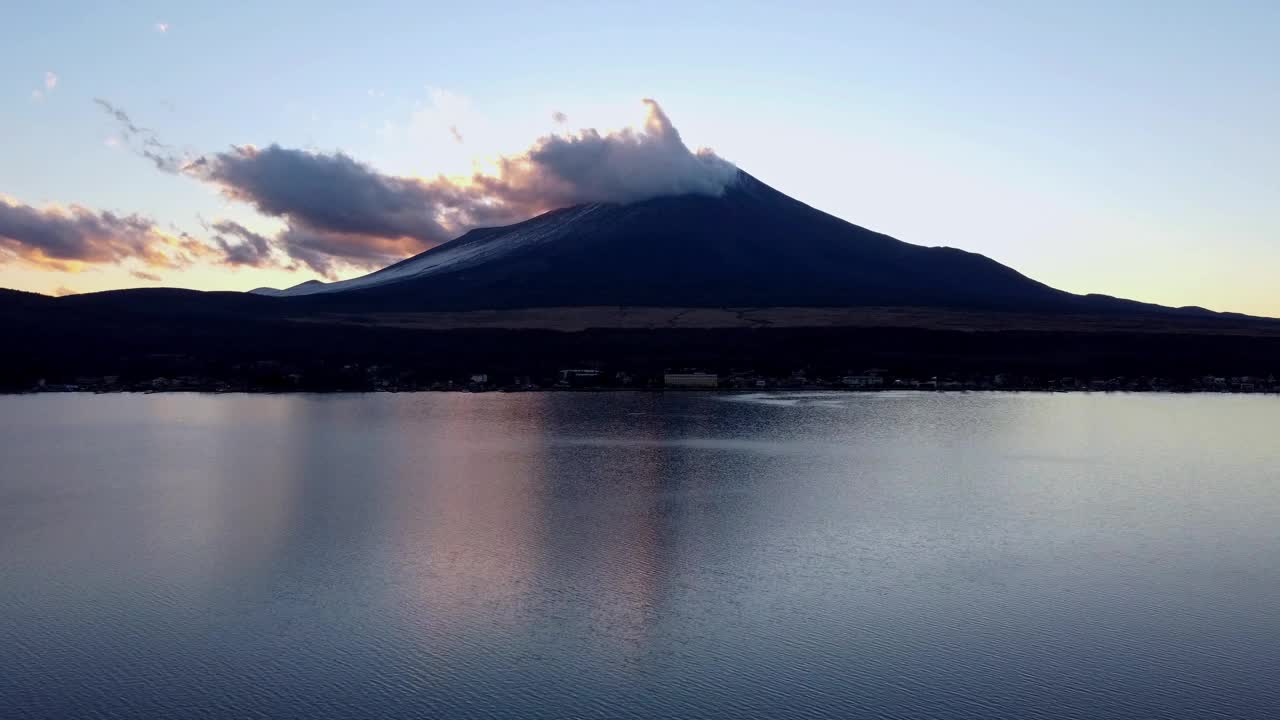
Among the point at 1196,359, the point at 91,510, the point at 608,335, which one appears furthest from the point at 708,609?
the point at 1196,359

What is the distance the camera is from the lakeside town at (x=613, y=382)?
8119 cm

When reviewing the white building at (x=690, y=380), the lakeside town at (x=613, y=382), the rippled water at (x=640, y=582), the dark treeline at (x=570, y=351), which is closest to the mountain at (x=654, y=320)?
the dark treeline at (x=570, y=351)

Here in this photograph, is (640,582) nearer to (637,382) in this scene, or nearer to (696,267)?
(637,382)

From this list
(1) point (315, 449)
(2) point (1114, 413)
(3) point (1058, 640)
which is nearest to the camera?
(3) point (1058, 640)

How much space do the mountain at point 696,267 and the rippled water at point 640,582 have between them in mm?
77506

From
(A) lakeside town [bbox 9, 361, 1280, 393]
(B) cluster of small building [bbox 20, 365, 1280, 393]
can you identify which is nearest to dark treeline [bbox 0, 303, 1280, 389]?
(A) lakeside town [bbox 9, 361, 1280, 393]

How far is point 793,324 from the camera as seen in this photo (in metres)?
100

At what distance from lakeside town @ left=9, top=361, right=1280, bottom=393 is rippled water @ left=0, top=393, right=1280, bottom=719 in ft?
131

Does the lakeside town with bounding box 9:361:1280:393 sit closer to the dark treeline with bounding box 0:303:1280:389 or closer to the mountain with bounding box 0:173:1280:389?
the dark treeline with bounding box 0:303:1280:389

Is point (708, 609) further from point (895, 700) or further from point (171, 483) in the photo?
point (171, 483)

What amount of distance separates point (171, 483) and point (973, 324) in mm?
84129

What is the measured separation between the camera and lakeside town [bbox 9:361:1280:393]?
81.2m

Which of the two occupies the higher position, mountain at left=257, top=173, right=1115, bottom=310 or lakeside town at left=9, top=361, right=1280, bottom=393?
mountain at left=257, top=173, right=1115, bottom=310

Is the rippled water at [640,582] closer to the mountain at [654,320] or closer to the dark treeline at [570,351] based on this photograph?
the dark treeline at [570,351]
